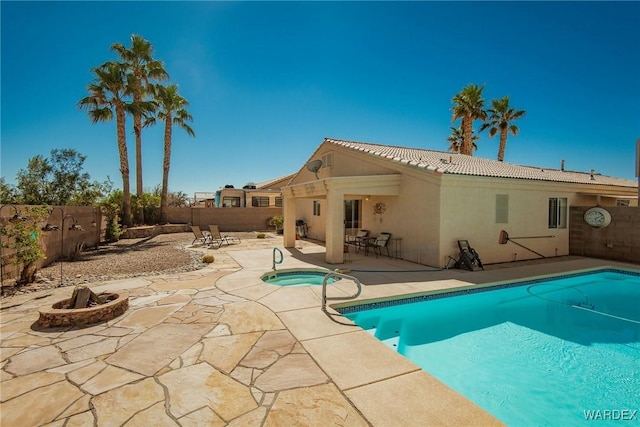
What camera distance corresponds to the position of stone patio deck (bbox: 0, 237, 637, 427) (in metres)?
2.94

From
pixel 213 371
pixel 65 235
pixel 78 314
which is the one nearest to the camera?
pixel 213 371

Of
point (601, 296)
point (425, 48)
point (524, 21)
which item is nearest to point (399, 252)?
point (601, 296)

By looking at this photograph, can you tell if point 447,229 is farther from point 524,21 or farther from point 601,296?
point 524,21

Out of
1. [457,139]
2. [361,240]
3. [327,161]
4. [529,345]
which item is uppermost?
[457,139]

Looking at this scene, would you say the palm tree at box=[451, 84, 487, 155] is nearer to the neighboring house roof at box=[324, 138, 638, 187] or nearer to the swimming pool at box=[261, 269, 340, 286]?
the neighboring house roof at box=[324, 138, 638, 187]

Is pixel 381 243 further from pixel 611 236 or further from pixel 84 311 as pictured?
pixel 611 236

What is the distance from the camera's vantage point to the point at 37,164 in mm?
23641

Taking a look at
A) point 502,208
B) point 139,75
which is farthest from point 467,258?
point 139,75

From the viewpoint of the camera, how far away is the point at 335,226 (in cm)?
1127

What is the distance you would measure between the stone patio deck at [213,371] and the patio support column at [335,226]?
478cm

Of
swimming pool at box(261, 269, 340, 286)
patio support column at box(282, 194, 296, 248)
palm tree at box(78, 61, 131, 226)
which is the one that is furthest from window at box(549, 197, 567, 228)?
palm tree at box(78, 61, 131, 226)

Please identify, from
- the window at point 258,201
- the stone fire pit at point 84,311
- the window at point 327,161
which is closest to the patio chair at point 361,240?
the window at point 327,161

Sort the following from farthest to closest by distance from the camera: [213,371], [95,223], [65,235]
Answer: [95,223] → [65,235] → [213,371]

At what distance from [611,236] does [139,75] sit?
99.2 feet
